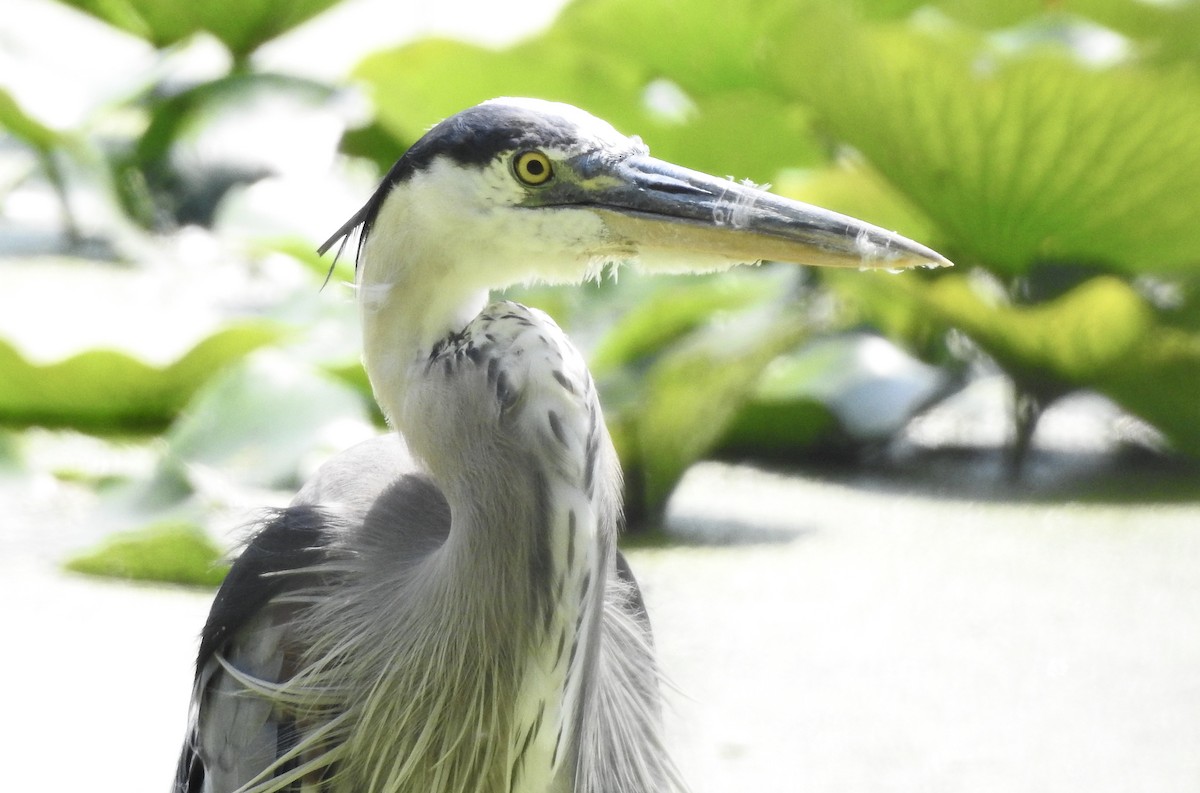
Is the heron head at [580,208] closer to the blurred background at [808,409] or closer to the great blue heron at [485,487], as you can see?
the great blue heron at [485,487]

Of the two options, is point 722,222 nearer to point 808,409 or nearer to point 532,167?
point 532,167

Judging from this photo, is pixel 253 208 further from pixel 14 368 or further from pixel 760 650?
pixel 760 650

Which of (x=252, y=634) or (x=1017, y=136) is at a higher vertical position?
(x=1017, y=136)

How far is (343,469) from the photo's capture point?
1885mm

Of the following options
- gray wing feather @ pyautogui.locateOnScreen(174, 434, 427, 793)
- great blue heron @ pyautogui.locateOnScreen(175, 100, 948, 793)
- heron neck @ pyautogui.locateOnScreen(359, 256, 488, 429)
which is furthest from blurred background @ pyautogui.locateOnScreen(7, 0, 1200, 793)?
heron neck @ pyautogui.locateOnScreen(359, 256, 488, 429)

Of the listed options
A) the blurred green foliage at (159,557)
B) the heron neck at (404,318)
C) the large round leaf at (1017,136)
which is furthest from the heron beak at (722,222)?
the large round leaf at (1017,136)

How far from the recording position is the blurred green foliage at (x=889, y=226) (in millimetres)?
3082

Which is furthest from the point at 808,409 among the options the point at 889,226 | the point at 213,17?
the point at 213,17

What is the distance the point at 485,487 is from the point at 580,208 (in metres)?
0.28

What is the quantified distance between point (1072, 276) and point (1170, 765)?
1.43m

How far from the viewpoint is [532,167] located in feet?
4.90

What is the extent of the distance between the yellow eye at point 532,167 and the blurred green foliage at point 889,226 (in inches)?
57.9

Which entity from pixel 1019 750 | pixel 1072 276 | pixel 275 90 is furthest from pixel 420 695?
pixel 275 90

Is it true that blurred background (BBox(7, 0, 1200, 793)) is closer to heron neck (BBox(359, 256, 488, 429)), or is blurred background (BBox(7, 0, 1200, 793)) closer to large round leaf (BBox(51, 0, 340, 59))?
large round leaf (BBox(51, 0, 340, 59))
